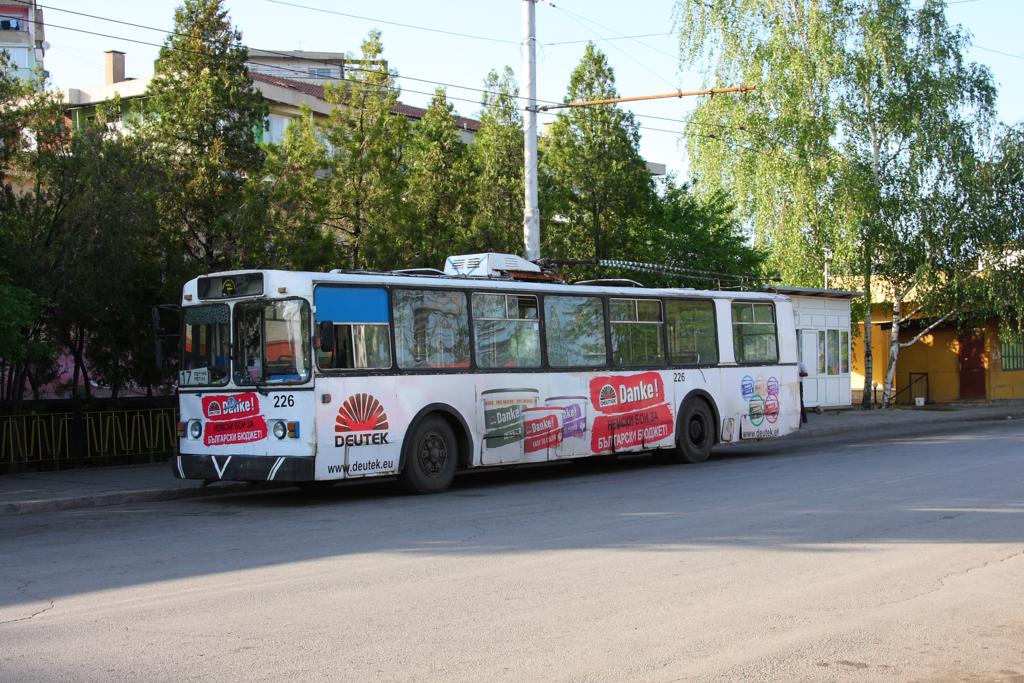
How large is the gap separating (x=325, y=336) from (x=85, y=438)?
7048 millimetres

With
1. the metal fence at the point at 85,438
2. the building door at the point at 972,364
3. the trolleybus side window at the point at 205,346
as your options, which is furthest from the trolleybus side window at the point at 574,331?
the building door at the point at 972,364

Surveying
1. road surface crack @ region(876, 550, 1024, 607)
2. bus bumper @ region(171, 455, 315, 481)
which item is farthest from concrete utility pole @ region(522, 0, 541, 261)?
road surface crack @ region(876, 550, 1024, 607)

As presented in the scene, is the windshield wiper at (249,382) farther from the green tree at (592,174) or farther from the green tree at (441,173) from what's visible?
the green tree at (592,174)

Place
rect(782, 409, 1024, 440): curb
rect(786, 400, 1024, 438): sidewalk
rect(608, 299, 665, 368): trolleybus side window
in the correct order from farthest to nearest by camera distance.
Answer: rect(786, 400, 1024, 438): sidewalk → rect(782, 409, 1024, 440): curb → rect(608, 299, 665, 368): trolleybus side window

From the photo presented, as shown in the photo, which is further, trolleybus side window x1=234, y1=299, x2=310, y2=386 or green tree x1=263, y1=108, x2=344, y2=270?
green tree x1=263, y1=108, x2=344, y2=270

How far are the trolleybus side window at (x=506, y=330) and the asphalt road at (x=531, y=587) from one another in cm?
248

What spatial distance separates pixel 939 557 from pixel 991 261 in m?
29.3

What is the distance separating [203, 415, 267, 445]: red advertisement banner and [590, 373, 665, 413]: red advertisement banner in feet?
18.7

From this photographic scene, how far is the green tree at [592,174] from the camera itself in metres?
26.0

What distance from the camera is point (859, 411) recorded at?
36.2 m

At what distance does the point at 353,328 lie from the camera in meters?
14.2

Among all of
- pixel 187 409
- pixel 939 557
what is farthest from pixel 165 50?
pixel 939 557

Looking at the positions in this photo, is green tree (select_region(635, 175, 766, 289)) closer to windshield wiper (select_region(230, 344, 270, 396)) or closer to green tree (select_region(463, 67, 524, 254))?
green tree (select_region(463, 67, 524, 254))

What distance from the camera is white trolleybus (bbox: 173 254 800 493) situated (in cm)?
1380
